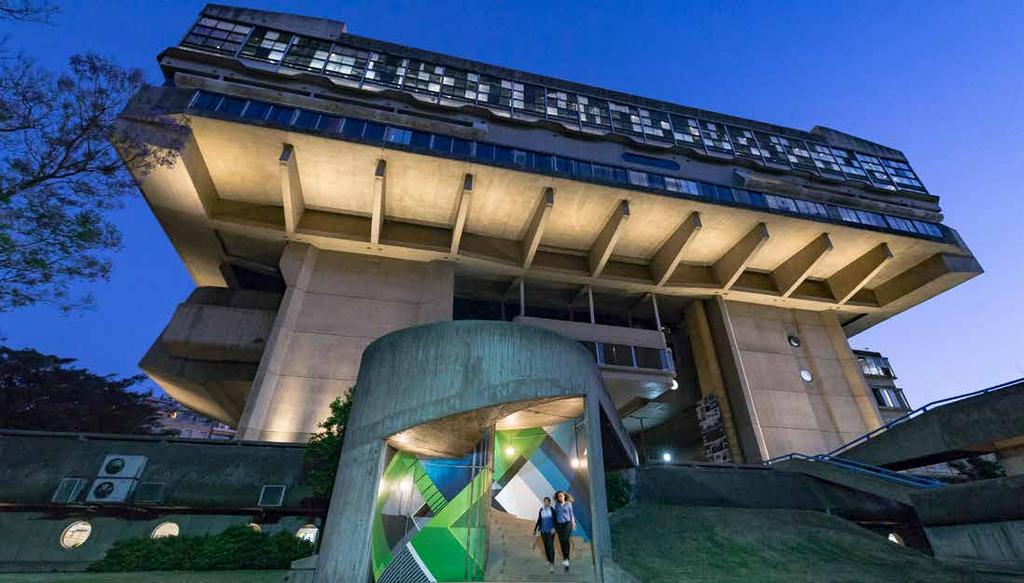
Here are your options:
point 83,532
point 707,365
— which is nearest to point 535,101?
point 707,365

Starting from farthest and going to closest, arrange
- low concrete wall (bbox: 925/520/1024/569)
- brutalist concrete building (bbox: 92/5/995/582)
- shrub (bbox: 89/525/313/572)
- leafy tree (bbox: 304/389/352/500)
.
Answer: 1. brutalist concrete building (bbox: 92/5/995/582)
2. leafy tree (bbox: 304/389/352/500)
3. shrub (bbox: 89/525/313/572)
4. low concrete wall (bbox: 925/520/1024/569)

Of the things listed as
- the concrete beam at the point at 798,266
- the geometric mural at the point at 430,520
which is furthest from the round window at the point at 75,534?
the concrete beam at the point at 798,266

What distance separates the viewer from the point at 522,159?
22.0 meters

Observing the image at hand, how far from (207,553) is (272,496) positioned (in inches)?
114

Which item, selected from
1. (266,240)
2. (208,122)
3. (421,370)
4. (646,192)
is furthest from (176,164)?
(646,192)

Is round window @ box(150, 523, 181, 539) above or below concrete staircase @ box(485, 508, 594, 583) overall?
above

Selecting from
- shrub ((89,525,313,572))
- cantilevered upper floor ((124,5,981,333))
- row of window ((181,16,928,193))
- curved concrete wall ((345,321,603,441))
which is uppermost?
row of window ((181,16,928,193))

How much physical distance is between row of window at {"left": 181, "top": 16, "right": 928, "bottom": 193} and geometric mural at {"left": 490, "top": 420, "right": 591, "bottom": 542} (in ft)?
71.6

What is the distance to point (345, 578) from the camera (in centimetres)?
732

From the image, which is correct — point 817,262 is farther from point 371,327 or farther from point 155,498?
point 155,498

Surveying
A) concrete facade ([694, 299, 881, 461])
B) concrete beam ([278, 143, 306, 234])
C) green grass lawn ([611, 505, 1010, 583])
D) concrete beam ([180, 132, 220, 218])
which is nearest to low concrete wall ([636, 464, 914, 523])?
green grass lawn ([611, 505, 1010, 583])

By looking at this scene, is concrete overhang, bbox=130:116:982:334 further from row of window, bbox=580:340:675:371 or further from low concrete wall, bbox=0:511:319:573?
low concrete wall, bbox=0:511:319:573

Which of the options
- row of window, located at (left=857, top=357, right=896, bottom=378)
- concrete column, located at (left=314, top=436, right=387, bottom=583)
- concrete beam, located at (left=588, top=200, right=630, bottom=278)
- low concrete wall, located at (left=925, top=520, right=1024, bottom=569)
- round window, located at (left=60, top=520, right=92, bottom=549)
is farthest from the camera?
row of window, located at (left=857, top=357, right=896, bottom=378)

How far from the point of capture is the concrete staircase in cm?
823
